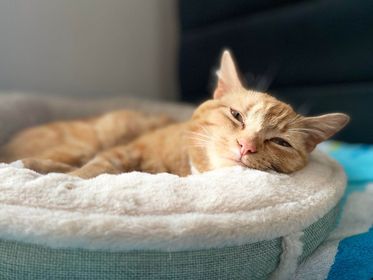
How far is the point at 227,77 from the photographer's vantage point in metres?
1.64

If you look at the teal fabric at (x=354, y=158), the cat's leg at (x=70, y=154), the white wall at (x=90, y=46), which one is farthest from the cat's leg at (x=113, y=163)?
the white wall at (x=90, y=46)

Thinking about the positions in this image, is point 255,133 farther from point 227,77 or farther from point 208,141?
point 227,77

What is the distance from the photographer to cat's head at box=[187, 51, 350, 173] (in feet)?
4.36

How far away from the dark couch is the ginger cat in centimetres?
81

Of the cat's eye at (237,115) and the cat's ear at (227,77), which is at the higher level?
the cat's ear at (227,77)

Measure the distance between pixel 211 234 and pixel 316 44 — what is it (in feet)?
5.18

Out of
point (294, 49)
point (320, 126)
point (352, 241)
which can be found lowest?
point (352, 241)

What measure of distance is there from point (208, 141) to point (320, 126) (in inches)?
14.9

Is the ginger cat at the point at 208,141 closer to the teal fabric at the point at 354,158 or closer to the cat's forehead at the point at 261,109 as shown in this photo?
the cat's forehead at the point at 261,109

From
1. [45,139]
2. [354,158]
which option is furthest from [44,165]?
[354,158]

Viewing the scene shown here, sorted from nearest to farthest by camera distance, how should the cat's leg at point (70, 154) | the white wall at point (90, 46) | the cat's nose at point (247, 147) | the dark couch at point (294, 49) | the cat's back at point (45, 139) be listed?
1. the cat's nose at point (247, 147)
2. the cat's leg at point (70, 154)
3. the cat's back at point (45, 139)
4. the dark couch at point (294, 49)
5. the white wall at point (90, 46)

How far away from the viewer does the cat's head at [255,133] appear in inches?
52.3

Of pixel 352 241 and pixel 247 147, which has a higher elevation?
pixel 247 147

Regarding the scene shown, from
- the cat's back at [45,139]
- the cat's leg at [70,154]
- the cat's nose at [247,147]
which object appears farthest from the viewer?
the cat's back at [45,139]
